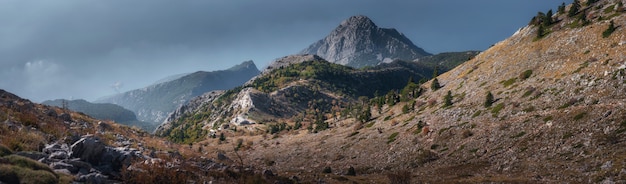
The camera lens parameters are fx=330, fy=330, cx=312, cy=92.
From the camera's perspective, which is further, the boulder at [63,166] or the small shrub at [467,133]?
the small shrub at [467,133]

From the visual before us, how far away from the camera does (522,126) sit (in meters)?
40.4

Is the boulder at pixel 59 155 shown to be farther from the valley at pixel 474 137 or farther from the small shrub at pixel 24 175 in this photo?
the small shrub at pixel 24 175

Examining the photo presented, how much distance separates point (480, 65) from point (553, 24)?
728 inches

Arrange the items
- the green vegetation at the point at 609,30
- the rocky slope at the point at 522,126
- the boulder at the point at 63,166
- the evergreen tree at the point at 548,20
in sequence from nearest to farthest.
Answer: the boulder at the point at 63,166 < the rocky slope at the point at 522,126 < the green vegetation at the point at 609,30 < the evergreen tree at the point at 548,20

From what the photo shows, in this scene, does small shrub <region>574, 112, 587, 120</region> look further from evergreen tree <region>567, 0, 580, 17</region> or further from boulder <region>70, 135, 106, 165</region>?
evergreen tree <region>567, 0, 580, 17</region>

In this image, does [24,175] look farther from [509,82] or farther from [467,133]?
[509,82]

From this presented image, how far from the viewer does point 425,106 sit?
83188mm

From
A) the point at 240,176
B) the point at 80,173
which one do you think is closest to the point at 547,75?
the point at 240,176

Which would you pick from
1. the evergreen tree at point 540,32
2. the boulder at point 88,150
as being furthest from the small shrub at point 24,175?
the evergreen tree at point 540,32

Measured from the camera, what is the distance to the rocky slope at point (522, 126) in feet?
93.6

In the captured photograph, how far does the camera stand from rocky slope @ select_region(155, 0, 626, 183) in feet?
93.6

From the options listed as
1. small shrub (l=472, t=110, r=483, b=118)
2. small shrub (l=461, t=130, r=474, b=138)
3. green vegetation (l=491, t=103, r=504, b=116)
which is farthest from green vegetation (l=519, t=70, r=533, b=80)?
small shrub (l=461, t=130, r=474, b=138)

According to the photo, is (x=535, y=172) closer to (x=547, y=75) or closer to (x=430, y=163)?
(x=430, y=163)

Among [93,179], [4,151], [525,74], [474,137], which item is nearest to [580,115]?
[474,137]
